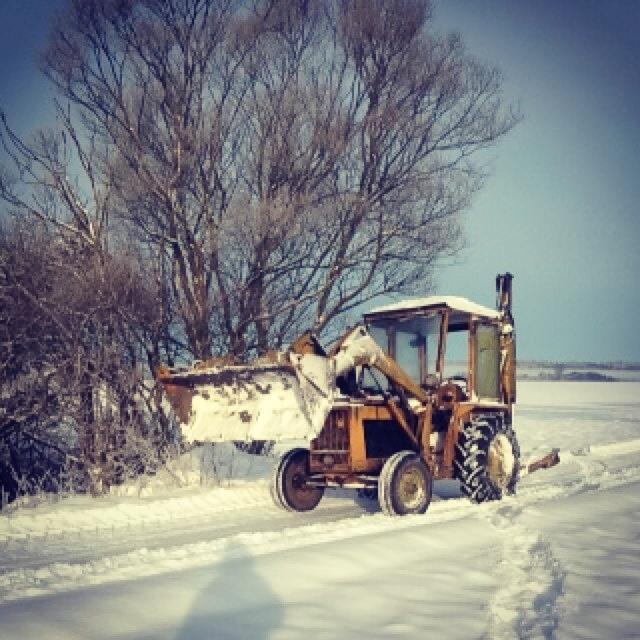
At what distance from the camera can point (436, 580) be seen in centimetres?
514

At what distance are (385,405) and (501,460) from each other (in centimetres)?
206

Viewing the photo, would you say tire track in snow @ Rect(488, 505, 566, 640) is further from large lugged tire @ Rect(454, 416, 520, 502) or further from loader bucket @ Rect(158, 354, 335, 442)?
loader bucket @ Rect(158, 354, 335, 442)

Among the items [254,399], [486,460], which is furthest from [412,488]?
[254,399]

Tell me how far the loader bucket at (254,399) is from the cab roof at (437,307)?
208 centimetres

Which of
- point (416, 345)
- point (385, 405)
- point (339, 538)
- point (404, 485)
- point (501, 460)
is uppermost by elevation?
point (416, 345)

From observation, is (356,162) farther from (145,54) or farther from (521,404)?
(521,404)

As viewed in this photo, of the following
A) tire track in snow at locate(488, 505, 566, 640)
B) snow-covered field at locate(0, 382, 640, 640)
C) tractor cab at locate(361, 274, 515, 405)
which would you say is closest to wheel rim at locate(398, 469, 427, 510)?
snow-covered field at locate(0, 382, 640, 640)

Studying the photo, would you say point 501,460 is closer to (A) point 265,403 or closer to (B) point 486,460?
(B) point 486,460

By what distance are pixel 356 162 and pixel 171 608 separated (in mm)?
10651

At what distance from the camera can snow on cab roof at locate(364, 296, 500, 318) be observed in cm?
916

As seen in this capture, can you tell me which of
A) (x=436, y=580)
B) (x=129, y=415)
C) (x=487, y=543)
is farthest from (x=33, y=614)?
(x=129, y=415)

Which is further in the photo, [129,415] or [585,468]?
[585,468]

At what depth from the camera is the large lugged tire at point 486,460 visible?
8.96 m

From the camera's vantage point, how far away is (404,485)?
27.0 feet
